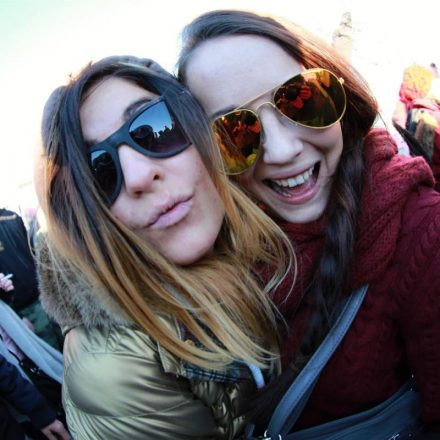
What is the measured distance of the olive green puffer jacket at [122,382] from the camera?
0.90 m

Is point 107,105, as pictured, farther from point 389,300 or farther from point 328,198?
point 389,300

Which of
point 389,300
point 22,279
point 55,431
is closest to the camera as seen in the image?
point 389,300

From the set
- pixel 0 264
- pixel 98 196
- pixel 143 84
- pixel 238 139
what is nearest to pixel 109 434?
pixel 98 196

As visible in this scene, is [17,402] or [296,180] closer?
[296,180]

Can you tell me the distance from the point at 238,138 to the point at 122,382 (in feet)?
2.65

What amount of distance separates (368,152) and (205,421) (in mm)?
1029

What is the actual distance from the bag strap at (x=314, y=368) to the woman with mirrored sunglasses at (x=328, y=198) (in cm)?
2

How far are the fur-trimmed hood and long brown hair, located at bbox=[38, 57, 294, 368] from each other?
2cm

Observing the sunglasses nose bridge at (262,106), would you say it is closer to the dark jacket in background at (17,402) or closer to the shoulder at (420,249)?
the shoulder at (420,249)

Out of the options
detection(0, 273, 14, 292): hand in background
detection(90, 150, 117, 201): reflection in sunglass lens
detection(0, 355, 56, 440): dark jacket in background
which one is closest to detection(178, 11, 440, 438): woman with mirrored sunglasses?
detection(90, 150, 117, 201): reflection in sunglass lens

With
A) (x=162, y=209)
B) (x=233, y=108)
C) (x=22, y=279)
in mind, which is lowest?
(x=22, y=279)

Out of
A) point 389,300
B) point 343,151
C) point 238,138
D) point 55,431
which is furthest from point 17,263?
point 389,300

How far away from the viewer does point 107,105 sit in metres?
1.11

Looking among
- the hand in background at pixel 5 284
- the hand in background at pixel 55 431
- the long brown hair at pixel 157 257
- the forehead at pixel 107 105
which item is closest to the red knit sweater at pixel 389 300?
the long brown hair at pixel 157 257
